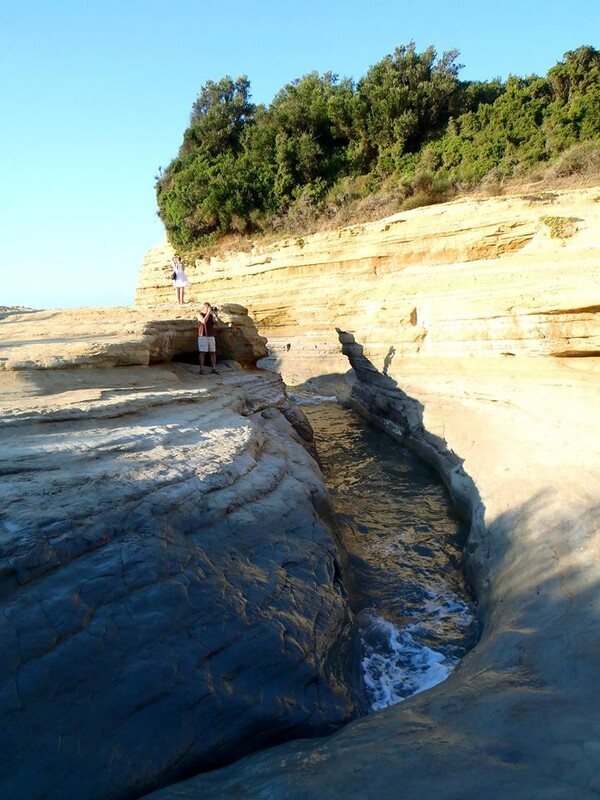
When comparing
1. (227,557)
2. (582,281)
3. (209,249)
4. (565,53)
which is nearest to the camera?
(227,557)

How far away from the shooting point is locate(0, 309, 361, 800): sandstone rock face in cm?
277

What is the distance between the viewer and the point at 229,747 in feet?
10.2

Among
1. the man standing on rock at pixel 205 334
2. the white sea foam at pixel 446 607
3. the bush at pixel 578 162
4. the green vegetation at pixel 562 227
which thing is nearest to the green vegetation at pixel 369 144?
the bush at pixel 578 162

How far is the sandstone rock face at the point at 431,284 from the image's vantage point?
8.91 metres

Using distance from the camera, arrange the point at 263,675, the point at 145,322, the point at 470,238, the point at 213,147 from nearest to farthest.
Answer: the point at 263,675 → the point at 145,322 → the point at 470,238 → the point at 213,147

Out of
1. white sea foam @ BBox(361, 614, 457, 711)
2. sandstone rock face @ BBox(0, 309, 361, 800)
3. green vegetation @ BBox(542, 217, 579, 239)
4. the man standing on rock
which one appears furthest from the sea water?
green vegetation @ BBox(542, 217, 579, 239)

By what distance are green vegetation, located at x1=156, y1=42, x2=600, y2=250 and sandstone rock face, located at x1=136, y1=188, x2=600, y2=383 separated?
3.46 meters

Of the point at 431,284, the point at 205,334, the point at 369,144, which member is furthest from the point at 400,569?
the point at 369,144

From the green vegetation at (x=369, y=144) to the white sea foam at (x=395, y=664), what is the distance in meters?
16.3

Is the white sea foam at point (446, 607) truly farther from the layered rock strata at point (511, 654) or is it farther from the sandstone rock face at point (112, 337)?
the sandstone rock face at point (112, 337)

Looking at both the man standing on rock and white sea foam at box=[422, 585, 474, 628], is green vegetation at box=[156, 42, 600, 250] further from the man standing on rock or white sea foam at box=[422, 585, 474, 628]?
white sea foam at box=[422, 585, 474, 628]

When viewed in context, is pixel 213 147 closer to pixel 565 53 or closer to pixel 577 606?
pixel 565 53

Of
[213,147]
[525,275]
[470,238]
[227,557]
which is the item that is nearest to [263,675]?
[227,557]

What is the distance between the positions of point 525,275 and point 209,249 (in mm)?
17573
